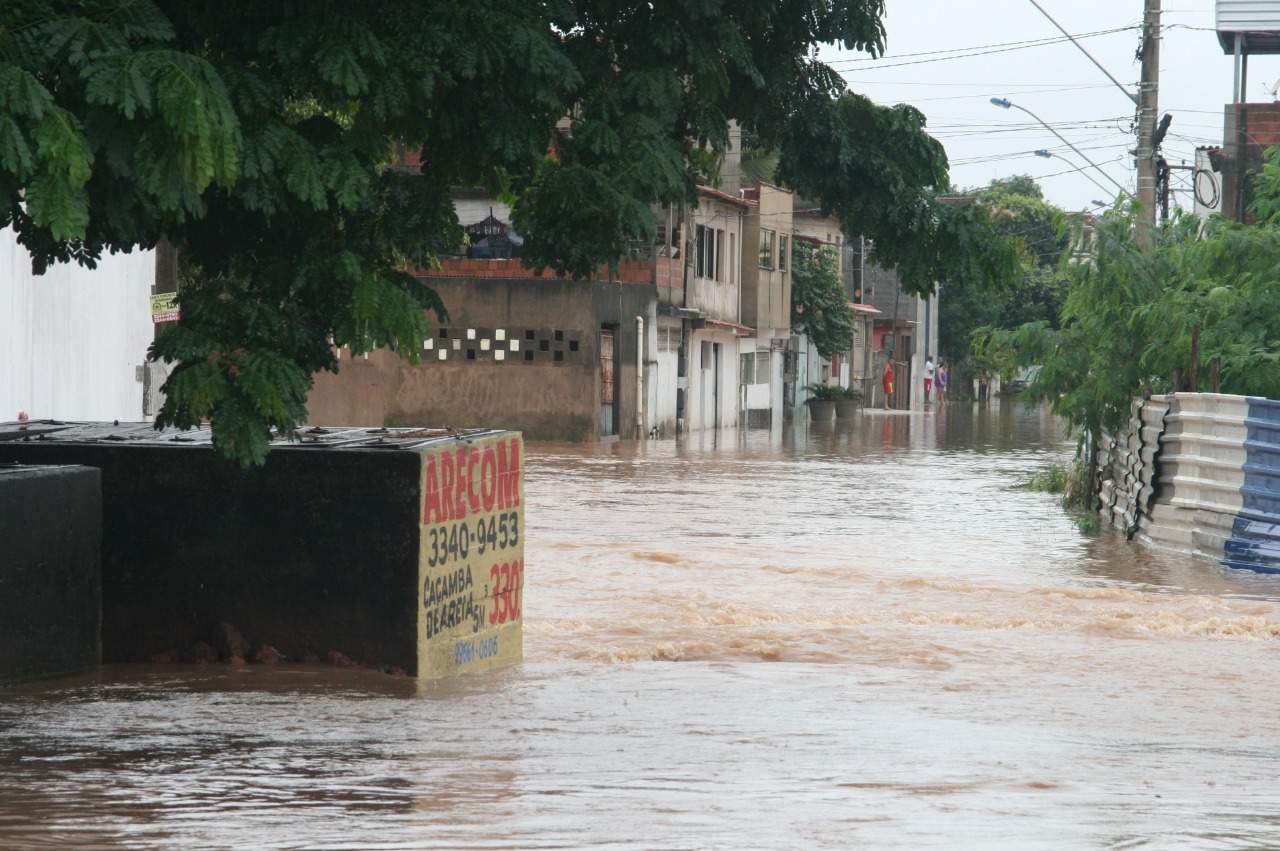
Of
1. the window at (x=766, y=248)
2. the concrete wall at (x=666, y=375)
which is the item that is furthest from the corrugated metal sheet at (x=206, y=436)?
the window at (x=766, y=248)

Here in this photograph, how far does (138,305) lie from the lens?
2423cm

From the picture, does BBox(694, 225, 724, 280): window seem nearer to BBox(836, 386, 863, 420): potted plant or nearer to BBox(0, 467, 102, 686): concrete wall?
BBox(836, 386, 863, 420): potted plant

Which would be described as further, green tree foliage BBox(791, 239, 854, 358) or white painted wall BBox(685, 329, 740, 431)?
green tree foliage BBox(791, 239, 854, 358)

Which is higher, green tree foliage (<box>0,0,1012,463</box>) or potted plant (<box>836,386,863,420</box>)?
green tree foliage (<box>0,0,1012,463</box>)

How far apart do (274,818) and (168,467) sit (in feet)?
12.2

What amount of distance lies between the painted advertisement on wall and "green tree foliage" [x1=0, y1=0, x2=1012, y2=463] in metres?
1.17

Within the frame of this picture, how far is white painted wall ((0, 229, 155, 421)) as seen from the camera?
67.9 ft

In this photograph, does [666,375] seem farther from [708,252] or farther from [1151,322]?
[1151,322]

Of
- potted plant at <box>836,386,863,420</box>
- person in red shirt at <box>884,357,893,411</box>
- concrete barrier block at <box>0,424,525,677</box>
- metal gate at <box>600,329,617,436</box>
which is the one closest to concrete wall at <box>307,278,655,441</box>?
metal gate at <box>600,329,617,436</box>

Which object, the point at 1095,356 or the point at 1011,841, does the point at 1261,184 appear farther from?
the point at 1011,841

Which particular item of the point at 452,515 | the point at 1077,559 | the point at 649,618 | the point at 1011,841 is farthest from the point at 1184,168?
the point at 1011,841

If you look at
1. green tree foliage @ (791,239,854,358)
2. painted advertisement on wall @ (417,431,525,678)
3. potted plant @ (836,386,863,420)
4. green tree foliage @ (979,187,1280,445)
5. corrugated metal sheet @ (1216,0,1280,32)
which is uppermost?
corrugated metal sheet @ (1216,0,1280,32)

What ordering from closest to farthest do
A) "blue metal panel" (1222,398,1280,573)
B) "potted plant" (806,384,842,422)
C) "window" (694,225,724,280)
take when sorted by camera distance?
"blue metal panel" (1222,398,1280,573) → "window" (694,225,724,280) → "potted plant" (806,384,842,422)

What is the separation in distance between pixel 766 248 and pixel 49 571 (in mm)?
47353
